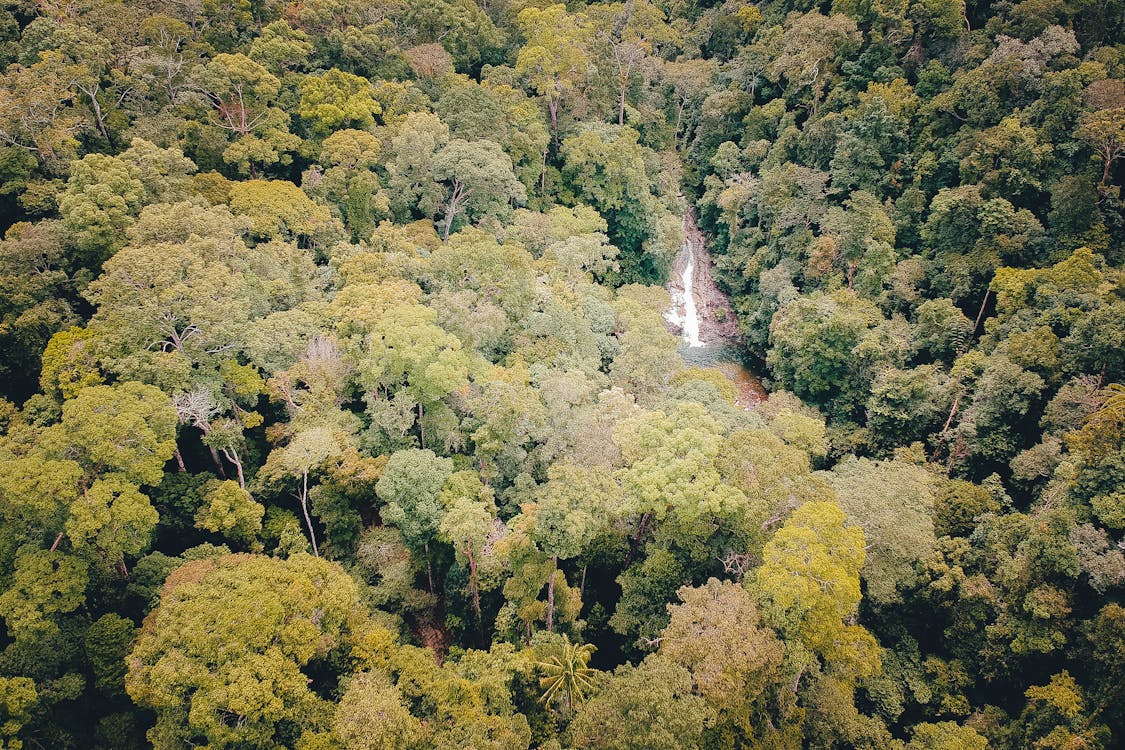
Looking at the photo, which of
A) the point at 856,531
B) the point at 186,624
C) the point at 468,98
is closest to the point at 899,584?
the point at 856,531

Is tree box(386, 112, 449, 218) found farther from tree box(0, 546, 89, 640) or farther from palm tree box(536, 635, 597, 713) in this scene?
palm tree box(536, 635, 597, 713)

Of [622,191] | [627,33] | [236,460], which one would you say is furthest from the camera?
[627,33]

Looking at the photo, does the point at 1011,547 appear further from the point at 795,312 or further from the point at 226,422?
the point at 226,422

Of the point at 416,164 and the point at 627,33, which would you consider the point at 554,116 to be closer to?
the point at 627,33

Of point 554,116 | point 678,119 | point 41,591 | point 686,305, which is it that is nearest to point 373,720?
point 41,591

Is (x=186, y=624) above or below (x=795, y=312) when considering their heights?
above

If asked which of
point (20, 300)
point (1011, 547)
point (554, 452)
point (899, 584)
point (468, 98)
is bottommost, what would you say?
point (899, 584)
